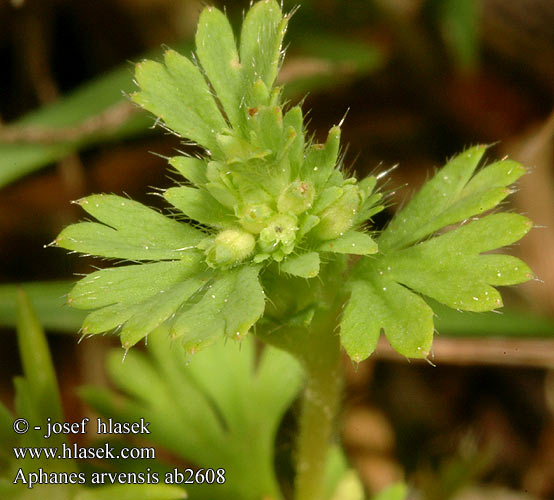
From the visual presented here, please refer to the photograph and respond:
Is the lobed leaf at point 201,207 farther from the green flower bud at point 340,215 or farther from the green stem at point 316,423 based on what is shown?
the green stem at point 316,423

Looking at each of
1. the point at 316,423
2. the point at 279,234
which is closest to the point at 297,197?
the point at 279,234

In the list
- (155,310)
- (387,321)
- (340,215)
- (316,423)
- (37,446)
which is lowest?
(316,423)

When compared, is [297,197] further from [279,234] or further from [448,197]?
[448,197]

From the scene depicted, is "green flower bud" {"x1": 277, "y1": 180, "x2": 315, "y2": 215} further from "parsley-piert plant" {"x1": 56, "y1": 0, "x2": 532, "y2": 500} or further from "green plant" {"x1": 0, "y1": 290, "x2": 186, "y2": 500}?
"green plant" {"x1": 0, "y1": 290, "x2": 186, "y2": 500}

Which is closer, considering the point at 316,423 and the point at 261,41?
the point at 261,41

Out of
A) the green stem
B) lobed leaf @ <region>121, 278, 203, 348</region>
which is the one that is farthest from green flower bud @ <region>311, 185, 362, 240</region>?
the green stem

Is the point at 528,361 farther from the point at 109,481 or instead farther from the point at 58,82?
the point at 58,82
